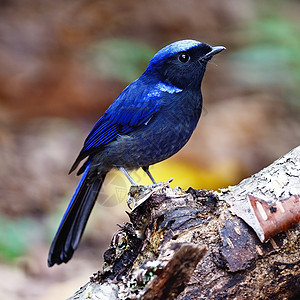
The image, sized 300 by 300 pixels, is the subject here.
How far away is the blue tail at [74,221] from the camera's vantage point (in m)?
3.81

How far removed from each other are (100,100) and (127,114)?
3.94m

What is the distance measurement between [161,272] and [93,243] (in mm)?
3306

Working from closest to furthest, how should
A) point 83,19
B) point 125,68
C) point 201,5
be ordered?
point 125,68 < point 83,19 < point 201,5

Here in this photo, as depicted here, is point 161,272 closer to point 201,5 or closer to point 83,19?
point 83,19

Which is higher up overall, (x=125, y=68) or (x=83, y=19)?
(x=83, y=19)

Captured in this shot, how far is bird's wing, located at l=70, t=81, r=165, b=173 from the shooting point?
11.8 feet

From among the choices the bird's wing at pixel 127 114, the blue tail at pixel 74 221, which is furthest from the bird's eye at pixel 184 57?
the blue tail at pixel 74 221

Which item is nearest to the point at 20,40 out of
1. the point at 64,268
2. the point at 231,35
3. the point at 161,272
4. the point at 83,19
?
the point at 83,19

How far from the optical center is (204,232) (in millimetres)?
2432

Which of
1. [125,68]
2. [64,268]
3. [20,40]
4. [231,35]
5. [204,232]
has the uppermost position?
[20,40]

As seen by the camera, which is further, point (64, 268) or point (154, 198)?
point (64, 268)

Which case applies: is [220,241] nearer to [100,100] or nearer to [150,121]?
[150,121]

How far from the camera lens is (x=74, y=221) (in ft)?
12.9

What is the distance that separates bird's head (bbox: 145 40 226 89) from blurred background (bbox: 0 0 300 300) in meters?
1.08
